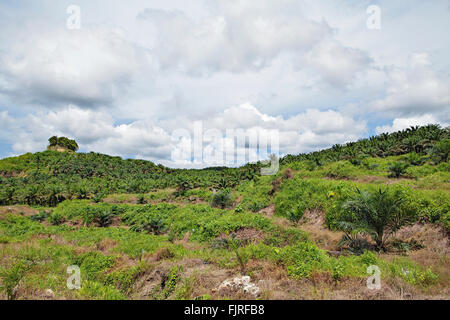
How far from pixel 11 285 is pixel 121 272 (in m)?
2.61

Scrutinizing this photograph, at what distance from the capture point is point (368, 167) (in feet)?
61.9

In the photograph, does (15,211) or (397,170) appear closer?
(397,170)

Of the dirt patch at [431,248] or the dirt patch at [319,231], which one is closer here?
the dirt patch at [431,248]

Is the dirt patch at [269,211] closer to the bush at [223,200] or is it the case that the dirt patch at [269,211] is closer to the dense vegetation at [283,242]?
the dense vegetation at [283,242]

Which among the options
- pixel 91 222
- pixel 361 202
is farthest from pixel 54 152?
pixel 361 202

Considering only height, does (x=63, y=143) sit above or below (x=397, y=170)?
above

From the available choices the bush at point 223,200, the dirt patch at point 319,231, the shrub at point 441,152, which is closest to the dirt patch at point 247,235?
the dirt patch at point 319,231

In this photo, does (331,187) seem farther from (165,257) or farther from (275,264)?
(165,257)

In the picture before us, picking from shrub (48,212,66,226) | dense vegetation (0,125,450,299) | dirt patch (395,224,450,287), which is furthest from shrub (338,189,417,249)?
shrub (48,212,66,226)

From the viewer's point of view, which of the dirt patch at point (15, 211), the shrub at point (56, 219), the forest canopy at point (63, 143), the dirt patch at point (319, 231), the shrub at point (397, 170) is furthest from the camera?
the forest canopy at point (63, 143)

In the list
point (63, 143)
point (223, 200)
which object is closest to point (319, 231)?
point (223, 200)

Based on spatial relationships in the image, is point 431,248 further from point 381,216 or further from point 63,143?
point 63,143

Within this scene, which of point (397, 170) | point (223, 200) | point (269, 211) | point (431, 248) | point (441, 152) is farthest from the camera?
point (223, 200)

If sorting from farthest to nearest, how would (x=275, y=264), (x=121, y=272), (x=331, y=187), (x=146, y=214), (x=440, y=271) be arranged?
(x=146, y=214) < (x=331, y=187) < (x=121, y=272) < (x=275, y=264) < (x=440, y=271)
